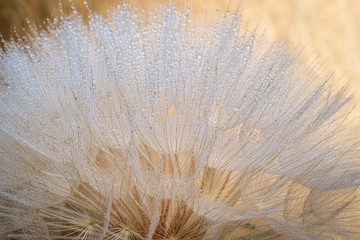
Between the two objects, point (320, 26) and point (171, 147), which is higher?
point (320, 26)

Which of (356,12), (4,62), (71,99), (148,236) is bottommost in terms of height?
(148,236)

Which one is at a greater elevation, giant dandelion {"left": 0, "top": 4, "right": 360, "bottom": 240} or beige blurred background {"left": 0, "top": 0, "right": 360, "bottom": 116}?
beige blurred background {"left": 0, "top": 0, "right": 360, "bottom": 116}

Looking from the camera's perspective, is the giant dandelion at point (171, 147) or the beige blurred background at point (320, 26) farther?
the beige blurred background at point (320, 26)

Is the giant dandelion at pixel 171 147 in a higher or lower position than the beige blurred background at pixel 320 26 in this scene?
lower

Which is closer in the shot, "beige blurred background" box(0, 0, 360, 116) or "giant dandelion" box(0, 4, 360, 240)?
"giant dandelion" box(0, 4, 360, 240)

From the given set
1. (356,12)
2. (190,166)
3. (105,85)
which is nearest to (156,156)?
(190,166)

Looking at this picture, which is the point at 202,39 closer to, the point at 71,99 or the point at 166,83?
the point at 166,83

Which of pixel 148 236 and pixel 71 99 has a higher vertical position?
pixel 71 99

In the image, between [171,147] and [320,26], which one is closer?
[171,147]
